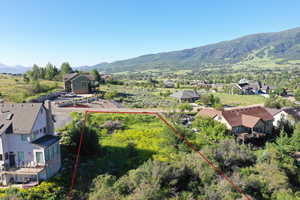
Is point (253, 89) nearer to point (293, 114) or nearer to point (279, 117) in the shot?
point (293, 114)

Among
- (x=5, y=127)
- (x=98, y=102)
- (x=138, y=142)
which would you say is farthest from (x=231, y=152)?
(x=98, y=102)

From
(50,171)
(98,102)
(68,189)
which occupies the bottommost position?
(68,189)

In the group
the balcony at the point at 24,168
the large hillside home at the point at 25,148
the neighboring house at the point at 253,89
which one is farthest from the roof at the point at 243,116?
the neighboring house at the point at 253,89

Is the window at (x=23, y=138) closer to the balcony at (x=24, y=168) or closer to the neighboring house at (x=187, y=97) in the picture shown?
the balcony at (x=24, y=168)

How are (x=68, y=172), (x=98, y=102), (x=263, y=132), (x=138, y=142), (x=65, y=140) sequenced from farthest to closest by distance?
1. (x=98, y=102)
2. (x=263, y=132)
3. (x=138, y=142)
4. (x=65, y=140)
5. (x=68, y=172)

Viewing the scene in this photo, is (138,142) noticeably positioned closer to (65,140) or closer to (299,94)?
(65,140)

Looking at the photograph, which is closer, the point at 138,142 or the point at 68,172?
the point at 68,172
